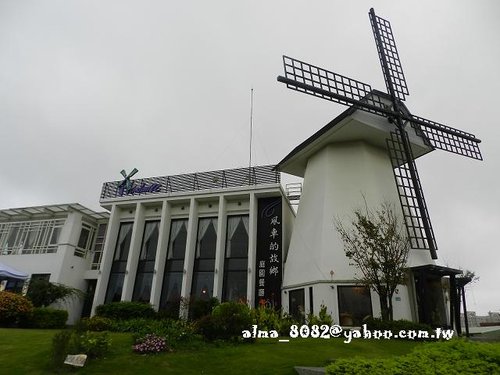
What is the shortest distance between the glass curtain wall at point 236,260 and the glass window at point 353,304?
7983 millimetres

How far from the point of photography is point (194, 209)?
27.5 metres

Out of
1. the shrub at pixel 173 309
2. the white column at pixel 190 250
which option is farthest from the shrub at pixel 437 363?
the white column at pixel 190 250

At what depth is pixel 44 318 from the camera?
19891 mm

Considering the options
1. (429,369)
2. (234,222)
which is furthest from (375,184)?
(429,369)

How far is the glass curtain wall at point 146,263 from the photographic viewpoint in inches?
1055

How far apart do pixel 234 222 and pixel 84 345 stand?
1769 centimetres

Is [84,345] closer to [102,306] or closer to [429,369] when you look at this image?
[429,369]

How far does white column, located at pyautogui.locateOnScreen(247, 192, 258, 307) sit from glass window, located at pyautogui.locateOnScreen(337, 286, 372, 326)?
6.84m

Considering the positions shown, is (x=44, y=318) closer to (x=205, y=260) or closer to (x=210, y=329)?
(x=205, y=260)

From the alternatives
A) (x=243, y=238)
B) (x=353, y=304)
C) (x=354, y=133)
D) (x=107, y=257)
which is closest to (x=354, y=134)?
(x=354, y=133)

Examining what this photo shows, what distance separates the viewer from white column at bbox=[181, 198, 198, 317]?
2498 cm

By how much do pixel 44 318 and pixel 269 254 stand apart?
14.4 meters

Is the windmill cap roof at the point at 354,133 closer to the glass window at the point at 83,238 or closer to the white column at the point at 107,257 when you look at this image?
the white column at the point at 107,257

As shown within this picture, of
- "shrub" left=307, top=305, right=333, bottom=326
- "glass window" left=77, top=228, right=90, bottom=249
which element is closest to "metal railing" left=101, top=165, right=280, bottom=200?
"glass window" left=77, top=228, right=90, bottom=249
